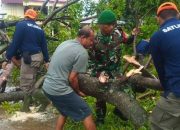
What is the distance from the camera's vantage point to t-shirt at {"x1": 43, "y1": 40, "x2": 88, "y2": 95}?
4.95 metres

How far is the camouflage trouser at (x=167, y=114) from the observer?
4191mm

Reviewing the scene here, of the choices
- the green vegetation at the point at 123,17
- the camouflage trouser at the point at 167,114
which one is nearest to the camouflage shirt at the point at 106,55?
the green vegetation at the point at 123,17

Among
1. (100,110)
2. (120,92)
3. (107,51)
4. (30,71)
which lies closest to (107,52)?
(107,51)

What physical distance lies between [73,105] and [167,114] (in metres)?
1.37

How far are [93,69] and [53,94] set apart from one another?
1.18 metres

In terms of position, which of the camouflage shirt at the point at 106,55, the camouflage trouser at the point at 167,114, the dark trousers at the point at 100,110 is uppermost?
the camouflage shirt at the point at 106,55

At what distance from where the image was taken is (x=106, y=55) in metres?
5.95

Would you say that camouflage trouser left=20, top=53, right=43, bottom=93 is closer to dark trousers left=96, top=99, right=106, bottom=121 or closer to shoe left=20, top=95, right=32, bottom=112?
shoe left=20, top=95, right=32, bottom=112

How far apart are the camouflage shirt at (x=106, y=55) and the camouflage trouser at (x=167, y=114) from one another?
1772 millimetres

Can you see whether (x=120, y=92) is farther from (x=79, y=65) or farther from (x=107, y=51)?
(x=79, y=65)

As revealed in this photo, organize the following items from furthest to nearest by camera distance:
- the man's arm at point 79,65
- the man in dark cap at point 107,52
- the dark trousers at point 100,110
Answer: the dark trousers at point 100,110
the man in dark cap at point 107,52
the man's arm at point 79,65

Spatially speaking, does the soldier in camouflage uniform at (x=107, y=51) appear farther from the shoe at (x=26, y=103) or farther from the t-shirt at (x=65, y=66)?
the shoe at (x=26, y=103)

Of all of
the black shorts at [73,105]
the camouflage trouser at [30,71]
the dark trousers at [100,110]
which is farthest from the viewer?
the camouflage trouser at [30,71]

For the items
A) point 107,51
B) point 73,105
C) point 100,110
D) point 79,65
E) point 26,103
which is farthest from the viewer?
point 26,103
